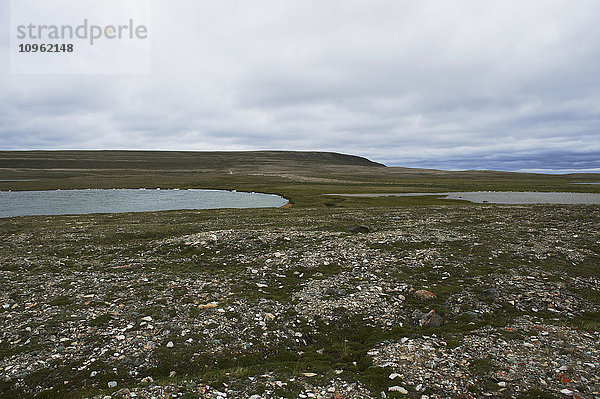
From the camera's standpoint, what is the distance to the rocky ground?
9367mm

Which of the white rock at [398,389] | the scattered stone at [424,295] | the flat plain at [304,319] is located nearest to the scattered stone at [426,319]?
the flat plain at [304,319]

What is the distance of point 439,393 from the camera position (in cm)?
881

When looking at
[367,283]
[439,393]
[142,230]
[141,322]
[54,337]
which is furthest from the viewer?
[142,230]

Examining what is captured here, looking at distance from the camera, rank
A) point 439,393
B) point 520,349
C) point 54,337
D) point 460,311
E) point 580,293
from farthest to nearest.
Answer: point 580,293
point 460,311
point 54,337
point 520,349
point 439,393

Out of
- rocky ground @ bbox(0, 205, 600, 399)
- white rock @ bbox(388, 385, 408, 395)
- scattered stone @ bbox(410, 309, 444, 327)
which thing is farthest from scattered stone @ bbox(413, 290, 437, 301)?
white rock @ bbox(388, 385, 408, 395)

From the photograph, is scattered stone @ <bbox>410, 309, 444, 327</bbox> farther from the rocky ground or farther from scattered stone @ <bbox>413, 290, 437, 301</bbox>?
scattered stone @ <bbox>413, 290, 437, 301</bbox>

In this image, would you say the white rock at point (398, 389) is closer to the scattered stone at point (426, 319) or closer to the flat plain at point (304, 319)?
the flat plain at point (304, 319)

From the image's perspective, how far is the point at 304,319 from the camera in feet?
44.8

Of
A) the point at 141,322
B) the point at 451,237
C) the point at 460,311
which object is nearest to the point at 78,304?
the point at 141,322

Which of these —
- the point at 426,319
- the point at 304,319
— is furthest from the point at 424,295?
the point at 304,319

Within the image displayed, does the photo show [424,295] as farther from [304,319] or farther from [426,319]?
[304,319]

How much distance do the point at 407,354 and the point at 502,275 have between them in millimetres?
10797

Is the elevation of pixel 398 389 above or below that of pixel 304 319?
above

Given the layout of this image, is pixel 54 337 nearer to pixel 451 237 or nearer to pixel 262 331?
pixel 262 331
